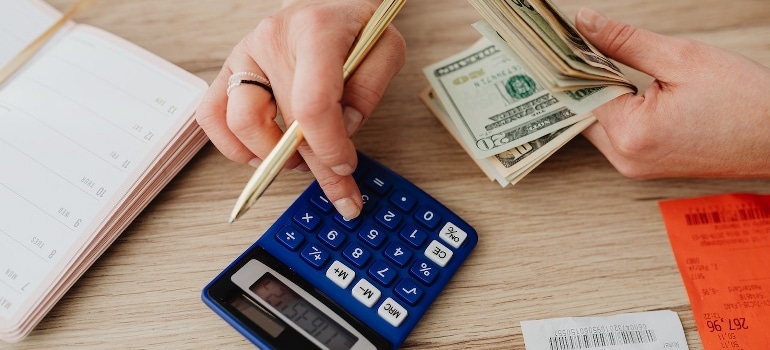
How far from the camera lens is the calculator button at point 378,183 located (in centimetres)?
68

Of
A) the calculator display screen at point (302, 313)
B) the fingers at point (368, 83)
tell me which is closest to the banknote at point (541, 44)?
the fingers at point (368, 83)

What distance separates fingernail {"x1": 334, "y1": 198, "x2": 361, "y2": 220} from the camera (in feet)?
2.09

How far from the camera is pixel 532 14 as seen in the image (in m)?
0.62

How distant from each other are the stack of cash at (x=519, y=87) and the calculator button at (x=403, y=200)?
91mm

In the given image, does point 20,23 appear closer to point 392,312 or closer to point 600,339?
point 392,312

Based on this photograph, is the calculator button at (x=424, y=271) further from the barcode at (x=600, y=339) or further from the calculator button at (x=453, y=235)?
the barcode at (x=600, y=339)

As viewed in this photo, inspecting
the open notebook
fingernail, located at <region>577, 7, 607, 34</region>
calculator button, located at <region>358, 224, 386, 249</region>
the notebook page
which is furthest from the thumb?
the notebook page

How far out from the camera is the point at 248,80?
623 millimetres

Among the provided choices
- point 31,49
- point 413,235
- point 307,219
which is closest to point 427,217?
point 413,235

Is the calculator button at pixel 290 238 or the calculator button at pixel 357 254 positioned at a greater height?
the calculator button at pixel 357 254

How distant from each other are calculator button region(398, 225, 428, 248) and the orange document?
283 mm

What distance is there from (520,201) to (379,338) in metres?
0.24

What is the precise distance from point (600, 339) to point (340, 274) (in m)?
0.27

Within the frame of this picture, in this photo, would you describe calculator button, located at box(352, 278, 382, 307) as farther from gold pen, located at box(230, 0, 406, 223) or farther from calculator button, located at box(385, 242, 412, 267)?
gold pen, located at box(230, 0, 406, 223)
